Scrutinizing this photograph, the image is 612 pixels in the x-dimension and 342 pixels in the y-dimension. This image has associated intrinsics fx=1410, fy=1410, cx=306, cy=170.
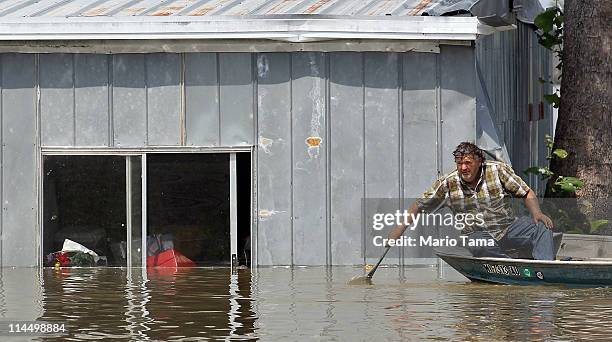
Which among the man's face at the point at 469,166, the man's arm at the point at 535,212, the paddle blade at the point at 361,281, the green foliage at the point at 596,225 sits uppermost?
the man's face at the point at 469,166

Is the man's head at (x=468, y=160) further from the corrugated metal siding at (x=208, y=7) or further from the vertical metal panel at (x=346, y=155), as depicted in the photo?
the corrugated metal siding at (x=208, y=7)

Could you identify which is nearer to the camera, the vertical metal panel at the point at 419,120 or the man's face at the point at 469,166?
the man's face at the point at 469,166

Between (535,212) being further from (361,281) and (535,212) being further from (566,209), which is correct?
(566,209)

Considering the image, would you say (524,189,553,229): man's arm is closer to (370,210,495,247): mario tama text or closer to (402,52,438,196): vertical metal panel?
(370,210,495,247): mario tama text

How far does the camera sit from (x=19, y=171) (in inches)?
837

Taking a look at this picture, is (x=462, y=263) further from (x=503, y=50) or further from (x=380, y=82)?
(x=503, y=50)

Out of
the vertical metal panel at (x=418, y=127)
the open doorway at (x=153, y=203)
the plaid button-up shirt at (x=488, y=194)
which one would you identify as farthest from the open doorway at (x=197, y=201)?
the plaid button-up shirt at (x=488, y=194)

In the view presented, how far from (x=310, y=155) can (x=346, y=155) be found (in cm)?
54

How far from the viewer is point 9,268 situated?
21219mm

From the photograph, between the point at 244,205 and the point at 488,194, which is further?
the point at 244,205

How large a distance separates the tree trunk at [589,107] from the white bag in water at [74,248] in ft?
24.0

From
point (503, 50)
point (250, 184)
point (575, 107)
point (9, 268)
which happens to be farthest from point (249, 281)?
point (503, 50)

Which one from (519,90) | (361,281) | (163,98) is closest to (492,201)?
(361,281)

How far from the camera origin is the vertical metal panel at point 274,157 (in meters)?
21.0
